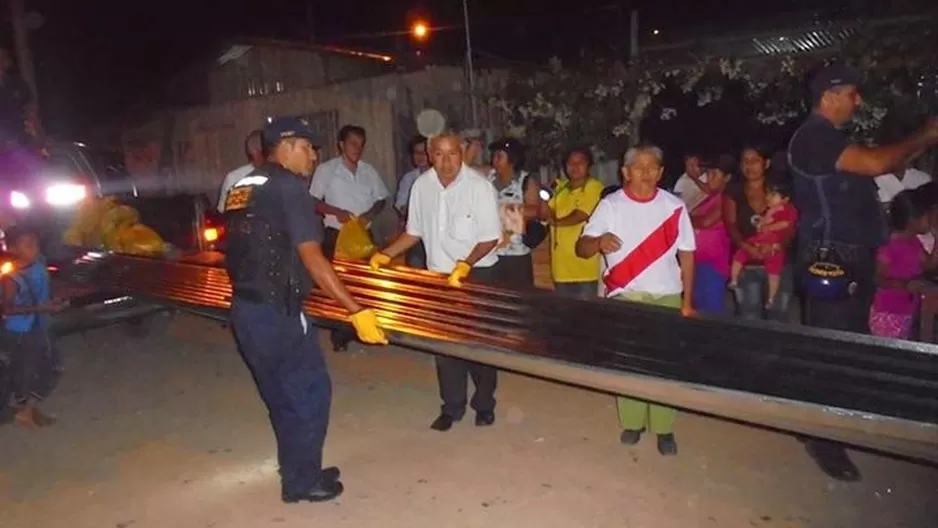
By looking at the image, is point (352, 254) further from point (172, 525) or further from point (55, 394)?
point (172, 525)

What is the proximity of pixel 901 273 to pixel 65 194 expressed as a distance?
20.9 ft

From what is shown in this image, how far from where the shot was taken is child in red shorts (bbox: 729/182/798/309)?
6.04 meters

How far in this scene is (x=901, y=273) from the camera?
548 cm

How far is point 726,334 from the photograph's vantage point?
4422 mm

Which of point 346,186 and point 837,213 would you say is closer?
point 837,213

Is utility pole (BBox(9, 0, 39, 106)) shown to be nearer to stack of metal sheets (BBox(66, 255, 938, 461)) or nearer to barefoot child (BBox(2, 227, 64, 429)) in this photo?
barefoot child (BBox(2, 227, 64, 429))

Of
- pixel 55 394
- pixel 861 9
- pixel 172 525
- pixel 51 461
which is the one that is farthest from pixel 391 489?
pixel 861 9

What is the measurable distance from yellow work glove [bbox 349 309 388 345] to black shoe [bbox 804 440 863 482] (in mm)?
2279

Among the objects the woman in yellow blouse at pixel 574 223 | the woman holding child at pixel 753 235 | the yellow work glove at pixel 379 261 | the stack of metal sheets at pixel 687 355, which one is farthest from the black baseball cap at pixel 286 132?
the woman holding child at pixel 753 235

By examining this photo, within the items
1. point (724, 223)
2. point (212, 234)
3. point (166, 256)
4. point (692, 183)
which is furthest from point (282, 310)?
point (692, 183)

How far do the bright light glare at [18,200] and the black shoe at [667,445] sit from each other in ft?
17.1

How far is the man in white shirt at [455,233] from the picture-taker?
539 cm

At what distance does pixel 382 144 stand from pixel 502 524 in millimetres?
8117

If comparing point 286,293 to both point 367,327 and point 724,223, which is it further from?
point 724,223
